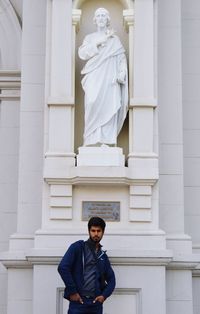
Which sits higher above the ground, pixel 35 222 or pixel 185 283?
pixel 35 222

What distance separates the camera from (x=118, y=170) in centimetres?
957

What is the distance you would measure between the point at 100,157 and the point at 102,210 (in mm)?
729

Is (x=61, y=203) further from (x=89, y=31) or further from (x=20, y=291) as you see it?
(x=89, y=31)

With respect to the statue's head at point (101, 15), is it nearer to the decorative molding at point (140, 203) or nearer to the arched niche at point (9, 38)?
the arched niche at point (9, 38)

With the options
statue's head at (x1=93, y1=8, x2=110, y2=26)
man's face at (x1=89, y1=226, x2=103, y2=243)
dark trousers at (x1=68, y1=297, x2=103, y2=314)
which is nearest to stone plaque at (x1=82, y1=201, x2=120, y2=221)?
man's face at (x1=89, y1=226, x2=103, y2=243)

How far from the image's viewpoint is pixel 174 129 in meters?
10.3

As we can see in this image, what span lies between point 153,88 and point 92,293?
3172mm

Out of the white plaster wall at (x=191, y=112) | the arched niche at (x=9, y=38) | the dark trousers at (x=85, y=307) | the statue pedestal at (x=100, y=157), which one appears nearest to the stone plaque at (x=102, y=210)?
the statue pedestal at (x=100, y=157)

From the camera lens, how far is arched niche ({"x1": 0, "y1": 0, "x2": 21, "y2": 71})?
1158 cm

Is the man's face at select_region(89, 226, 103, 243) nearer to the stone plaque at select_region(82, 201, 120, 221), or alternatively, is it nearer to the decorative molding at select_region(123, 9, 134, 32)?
the stone plaque at select_region(82, 201, 120, 221)

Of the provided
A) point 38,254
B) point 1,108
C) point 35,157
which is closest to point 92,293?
point 38,254

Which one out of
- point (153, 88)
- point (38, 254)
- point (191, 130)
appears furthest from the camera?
point (191, 130)

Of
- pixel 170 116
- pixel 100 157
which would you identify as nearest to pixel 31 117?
pixel 100 157

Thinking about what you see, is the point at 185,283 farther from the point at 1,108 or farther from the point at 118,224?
the point at 1,108
